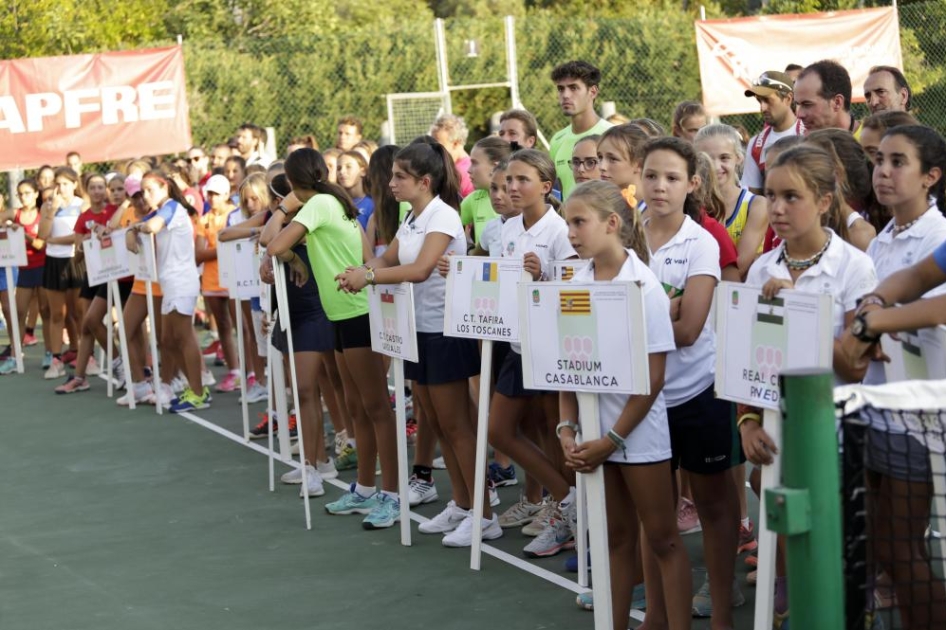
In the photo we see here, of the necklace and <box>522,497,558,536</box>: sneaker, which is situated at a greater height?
the necklace

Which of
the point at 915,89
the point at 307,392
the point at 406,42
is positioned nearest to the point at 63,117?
the point at 406,42

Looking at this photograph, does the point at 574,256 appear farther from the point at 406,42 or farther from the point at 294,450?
the point at 406,42

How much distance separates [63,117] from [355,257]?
31.3 feet

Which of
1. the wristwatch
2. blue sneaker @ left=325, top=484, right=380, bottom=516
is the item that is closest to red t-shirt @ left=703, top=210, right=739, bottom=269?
the wristwatch

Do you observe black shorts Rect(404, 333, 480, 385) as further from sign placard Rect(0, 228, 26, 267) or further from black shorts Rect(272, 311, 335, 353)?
sign placard Rect(0, 228, 26, 267)

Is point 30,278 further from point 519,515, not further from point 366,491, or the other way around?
point 519,515

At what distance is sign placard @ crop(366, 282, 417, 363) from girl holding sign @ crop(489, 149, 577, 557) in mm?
489

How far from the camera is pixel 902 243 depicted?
469 centimetres

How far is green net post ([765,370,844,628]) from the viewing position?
8.74 ft

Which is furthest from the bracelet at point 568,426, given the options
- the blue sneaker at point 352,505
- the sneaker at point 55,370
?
the sneaker at point 55,370

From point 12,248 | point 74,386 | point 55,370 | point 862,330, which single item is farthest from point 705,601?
point 12,248

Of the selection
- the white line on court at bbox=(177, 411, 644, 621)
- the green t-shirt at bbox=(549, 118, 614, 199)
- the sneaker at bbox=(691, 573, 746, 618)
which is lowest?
the white line on court at bbox=(177, 411, 644, 621)

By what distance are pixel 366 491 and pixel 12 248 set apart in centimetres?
711

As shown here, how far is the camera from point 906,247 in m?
4.68
